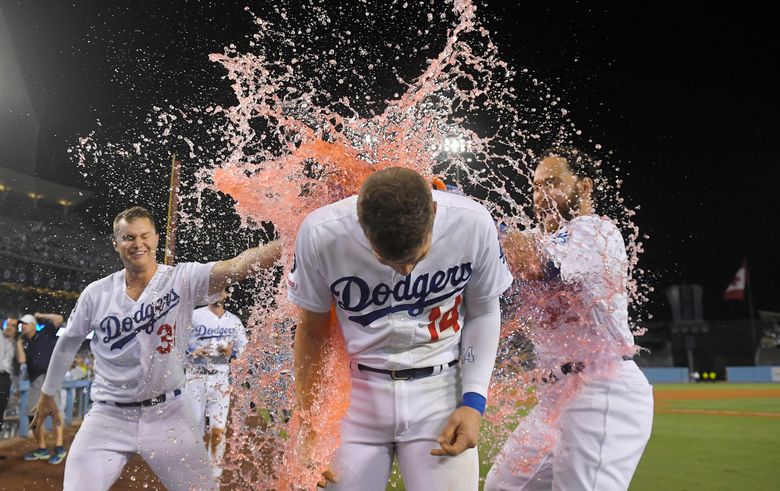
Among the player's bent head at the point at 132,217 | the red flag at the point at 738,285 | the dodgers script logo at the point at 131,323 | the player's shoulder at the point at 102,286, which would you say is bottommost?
the dodgers script logo at the point at 131,323

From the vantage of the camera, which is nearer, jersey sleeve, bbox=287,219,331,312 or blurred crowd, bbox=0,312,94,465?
jersey sleeve, bbox=287,219,331,312

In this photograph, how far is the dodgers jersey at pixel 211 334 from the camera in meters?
9.32

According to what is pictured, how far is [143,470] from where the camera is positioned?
30.5ft

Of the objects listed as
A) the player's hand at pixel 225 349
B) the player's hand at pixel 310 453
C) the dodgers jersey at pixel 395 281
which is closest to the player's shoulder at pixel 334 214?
the dodgers jersey at pixel 395 281

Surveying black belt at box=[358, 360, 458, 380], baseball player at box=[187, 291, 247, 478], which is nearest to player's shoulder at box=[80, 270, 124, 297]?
black belt at box=[358, 360, 458, 380]

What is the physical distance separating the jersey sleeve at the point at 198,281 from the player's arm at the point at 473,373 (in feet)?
7.65

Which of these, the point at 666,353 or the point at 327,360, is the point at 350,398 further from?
the point at 666,353

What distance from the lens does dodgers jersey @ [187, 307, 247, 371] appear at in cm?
932

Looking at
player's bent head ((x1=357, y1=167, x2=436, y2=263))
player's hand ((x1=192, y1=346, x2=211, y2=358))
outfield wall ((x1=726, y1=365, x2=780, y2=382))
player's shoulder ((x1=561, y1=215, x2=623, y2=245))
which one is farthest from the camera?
outfield wall ((x1=726, y1=365, x2=780, y2=382))

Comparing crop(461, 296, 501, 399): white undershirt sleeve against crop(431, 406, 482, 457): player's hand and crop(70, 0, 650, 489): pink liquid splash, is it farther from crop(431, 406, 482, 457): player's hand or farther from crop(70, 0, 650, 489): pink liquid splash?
crop(70, 0, 650, 489): pink liquid splash

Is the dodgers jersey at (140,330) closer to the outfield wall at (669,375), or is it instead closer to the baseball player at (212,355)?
the baseball player at (212,355)

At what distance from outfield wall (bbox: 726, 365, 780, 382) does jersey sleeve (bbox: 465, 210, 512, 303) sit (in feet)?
140

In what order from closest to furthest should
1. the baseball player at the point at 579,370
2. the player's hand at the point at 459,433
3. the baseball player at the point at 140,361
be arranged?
the player's hand at the point at 459,433 → the baseball player at the point at 579,370 → the baseball player at the point at 140,361

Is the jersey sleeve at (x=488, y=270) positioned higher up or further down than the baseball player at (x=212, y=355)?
higher up
